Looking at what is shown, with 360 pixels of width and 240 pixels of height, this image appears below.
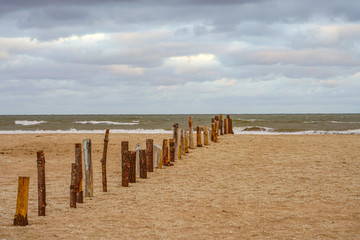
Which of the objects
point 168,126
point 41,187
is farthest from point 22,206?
point 168,126

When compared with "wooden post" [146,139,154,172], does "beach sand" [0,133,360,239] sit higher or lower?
lower

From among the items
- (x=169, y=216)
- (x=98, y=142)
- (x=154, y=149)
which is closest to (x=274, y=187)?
(x=169, y=216)

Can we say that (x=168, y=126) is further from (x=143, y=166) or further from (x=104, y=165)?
(x=104, y=165)

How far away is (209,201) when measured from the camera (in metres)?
8.46

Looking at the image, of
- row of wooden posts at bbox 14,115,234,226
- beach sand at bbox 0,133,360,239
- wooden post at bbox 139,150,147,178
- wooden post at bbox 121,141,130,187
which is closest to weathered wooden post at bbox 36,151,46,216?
row of wooden posts at bbox 14,115,234,226

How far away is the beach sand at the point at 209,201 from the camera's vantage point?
6359mm

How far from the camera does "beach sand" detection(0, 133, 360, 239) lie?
6.36 m

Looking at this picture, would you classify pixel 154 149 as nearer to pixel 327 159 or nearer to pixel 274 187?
pixel 274 187

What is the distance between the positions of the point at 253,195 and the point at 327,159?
20.5 feet

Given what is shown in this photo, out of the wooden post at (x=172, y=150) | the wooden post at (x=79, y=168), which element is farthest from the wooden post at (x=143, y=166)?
the wooden post at (x=79, y=168)

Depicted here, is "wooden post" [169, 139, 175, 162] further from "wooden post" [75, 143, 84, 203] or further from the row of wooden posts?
"wooden post" [75, 143, 84, 203]

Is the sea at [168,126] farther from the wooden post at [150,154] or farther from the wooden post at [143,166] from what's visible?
the wooden post at [143,166]

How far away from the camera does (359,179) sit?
1075 cm

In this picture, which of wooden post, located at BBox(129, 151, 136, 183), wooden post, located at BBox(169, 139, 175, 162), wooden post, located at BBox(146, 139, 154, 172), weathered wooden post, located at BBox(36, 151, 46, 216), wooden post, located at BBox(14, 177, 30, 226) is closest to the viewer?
wooden post, located at BBox(14, 177, 30, 226)
